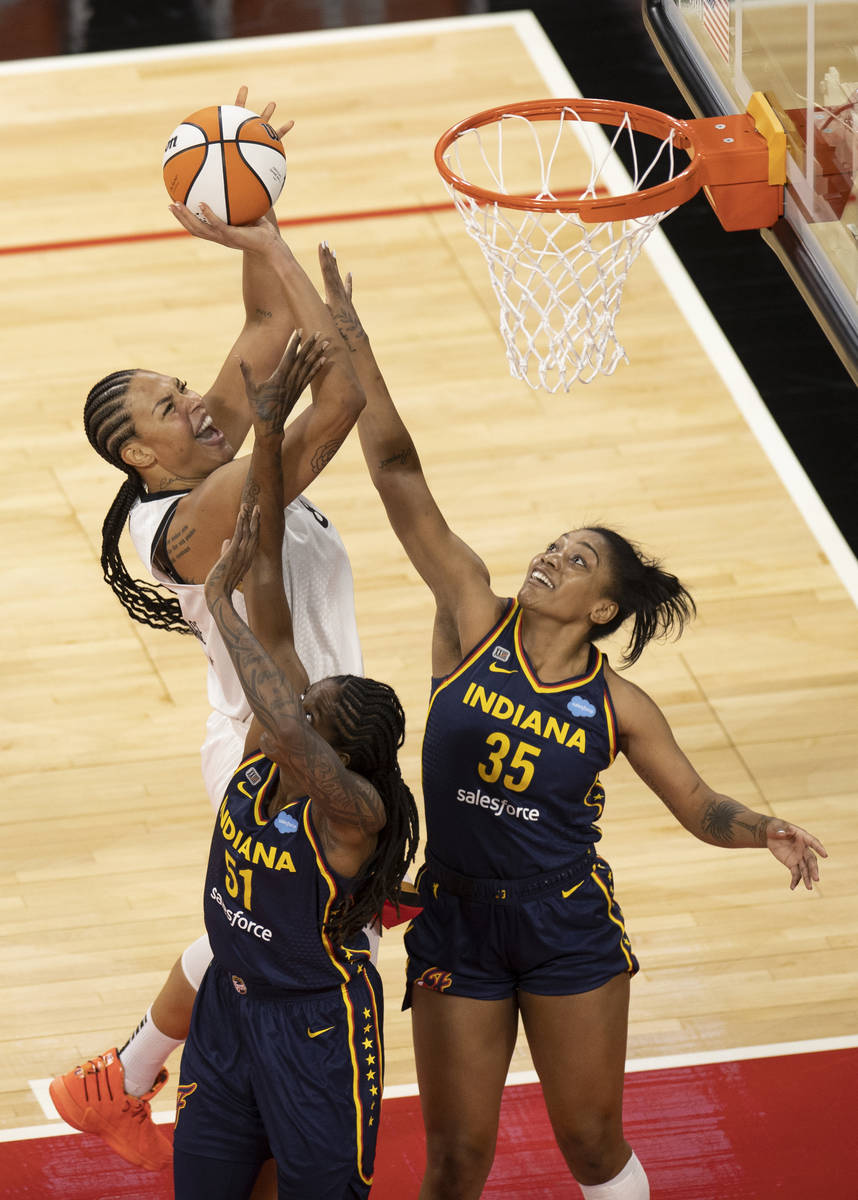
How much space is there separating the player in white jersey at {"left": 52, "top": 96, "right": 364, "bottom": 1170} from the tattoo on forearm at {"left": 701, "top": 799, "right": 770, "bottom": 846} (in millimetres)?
835

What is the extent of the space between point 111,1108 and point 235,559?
153 cm

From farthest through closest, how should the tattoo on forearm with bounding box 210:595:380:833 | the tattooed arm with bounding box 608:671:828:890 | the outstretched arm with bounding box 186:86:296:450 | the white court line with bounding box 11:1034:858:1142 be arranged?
the white court line with bounding box 11:1034:858:1142
the outstretched arm with bounding box 186:86:296:450
the tattooed arm with bounding box 608:671:828:890
the tattoo on forearm with bounding box 210:595:380:833

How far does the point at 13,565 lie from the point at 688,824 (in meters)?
3.49

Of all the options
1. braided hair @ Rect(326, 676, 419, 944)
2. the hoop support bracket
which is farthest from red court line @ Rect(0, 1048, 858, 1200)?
the hoop support bracket

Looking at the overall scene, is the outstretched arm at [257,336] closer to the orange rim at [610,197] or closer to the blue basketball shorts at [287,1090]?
the orange rim at [610,197]

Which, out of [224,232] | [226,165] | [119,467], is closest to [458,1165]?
[119,467]

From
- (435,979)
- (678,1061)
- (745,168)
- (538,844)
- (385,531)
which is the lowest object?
(385,531)

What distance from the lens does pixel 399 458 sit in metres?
4.07

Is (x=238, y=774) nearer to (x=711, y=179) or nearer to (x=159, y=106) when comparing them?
(x=711, y=179)

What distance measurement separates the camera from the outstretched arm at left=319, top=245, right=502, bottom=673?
3936 millimetres

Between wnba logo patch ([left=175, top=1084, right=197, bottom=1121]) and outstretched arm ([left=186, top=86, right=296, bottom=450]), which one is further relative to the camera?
outstretched arm ([left=186, top=86, right=296, bottom=450])

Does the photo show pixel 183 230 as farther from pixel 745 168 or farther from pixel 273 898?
pixel 273 898

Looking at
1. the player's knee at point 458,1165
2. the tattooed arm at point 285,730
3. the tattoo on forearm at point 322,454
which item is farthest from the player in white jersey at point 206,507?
the player's knee at point 458,1165

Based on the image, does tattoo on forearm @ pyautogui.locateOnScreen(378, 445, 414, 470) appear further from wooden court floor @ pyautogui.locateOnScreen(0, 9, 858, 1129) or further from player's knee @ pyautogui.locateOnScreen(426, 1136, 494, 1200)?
wooden court floor @ pyautogui.locateOnScreen(0, 9, 858, 1129)
